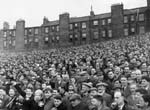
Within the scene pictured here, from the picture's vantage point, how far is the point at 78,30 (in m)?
54.9

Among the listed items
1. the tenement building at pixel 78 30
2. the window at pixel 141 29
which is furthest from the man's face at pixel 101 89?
the window at pixel 141 29

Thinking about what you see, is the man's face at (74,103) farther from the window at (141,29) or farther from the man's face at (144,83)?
the window at (141,29)

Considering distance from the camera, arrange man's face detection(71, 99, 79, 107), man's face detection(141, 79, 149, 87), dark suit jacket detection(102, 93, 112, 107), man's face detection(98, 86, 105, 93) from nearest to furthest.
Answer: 1. dark suit jacket detection(102, 93, 112, 107)
2. man's face detection(71, 99, 79, 107)
3. man's face detection(98, 86, 105, 93)
4. man's face detection(141, 79, 149, 87)

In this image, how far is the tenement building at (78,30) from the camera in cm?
4975

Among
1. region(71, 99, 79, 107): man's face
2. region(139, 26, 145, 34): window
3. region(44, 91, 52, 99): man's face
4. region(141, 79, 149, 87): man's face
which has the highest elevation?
region(139, 26, 145, 34): window

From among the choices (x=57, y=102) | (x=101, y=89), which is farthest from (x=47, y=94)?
(x=101, y=89)

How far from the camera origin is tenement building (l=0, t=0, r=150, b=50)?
163 ft

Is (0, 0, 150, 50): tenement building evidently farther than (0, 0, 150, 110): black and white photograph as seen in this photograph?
Yes

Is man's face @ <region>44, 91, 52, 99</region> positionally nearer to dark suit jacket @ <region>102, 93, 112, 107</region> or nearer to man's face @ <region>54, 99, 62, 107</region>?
man's face @ <region>54, 99, 62, 107</region>

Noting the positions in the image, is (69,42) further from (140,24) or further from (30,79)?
(30,79)

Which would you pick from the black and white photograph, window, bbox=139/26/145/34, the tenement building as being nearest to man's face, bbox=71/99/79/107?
the black and white photograph

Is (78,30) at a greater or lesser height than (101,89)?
greater

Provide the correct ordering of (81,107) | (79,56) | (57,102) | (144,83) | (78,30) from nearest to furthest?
1. (81,107)
2. (57,102)
3. (144,83)
4. (79,56)
5. (78,30)

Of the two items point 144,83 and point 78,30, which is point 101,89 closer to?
point 144,83
